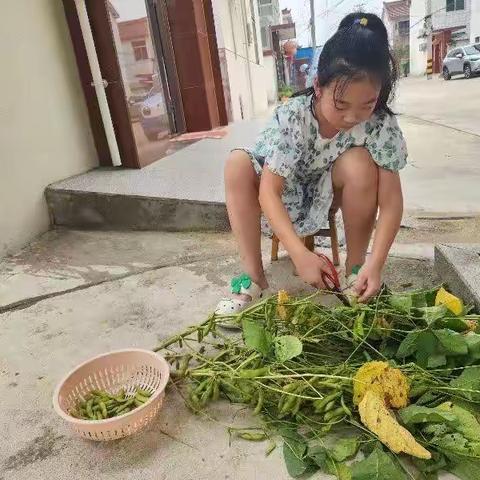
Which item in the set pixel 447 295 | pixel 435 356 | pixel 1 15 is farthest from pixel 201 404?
pixel 1 15

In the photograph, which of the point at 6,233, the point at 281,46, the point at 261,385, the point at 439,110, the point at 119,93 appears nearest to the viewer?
the point at 261,385

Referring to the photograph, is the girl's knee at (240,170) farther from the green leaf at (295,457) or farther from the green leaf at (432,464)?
the green leaf at (432,464)

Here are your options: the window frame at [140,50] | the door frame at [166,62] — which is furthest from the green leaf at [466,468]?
the door frame at [166,62]

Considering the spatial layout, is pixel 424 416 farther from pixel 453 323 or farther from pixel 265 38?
pixel 265 38

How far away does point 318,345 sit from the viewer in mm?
1246

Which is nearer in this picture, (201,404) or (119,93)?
(201,404)

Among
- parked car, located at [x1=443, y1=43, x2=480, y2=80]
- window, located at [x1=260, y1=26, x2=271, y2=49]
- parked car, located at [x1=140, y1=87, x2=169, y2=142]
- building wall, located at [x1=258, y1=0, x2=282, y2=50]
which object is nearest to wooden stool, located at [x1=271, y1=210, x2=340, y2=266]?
parked car, located at [x1=140, y1=87, x2=169, y2=142]

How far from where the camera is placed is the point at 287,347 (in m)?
1.14

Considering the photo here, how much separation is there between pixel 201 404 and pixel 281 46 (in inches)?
992

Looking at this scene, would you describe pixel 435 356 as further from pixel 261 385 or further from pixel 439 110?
pixel 439 110

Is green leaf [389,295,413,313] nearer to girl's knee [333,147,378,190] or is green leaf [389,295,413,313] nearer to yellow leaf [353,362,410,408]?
yellow leaf [353,362,410,408]

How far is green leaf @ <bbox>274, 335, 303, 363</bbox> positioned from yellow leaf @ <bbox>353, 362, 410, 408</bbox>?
0.50ft

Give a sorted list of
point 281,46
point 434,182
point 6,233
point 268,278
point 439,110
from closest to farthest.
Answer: point 268,278 → point 6,233 → point 434,182 → point 439,110 → point 281,46

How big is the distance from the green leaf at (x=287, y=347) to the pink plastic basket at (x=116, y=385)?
279 mm
